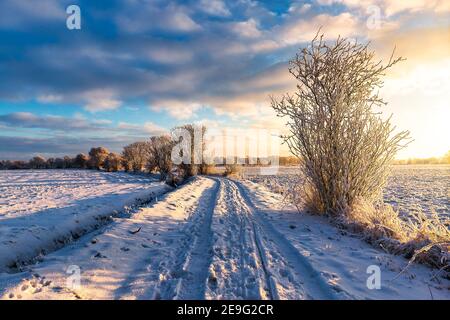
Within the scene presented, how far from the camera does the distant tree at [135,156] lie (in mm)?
42400

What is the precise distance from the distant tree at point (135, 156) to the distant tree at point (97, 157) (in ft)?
28.8

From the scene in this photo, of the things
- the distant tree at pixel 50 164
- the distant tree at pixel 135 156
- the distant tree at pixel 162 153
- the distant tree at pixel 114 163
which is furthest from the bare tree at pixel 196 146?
the distant tree at pixel 50 164

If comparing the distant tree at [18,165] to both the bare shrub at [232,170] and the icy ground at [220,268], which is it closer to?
the bare shrub at [232,170]

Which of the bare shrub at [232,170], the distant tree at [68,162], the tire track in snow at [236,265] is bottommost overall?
the tire track in snow at [236,265]

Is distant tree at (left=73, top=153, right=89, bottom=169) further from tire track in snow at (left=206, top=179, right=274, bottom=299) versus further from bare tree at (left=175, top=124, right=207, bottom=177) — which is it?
tire track in snow at (left=206, top=179, right=274, bottom=299)

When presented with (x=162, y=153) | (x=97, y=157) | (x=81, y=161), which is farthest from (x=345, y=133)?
(x=81, y=161)

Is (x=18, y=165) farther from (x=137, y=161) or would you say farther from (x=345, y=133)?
(x=345, y=133)

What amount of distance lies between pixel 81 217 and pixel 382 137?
27.8 ft

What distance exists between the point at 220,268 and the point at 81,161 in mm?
59958

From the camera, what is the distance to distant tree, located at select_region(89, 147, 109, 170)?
176 ft

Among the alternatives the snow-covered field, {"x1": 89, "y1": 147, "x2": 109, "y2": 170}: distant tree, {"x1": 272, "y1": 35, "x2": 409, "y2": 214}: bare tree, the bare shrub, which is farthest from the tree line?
{"x1": 272, "y1": 35, "x2": 409, "y2": 214}: bare tree

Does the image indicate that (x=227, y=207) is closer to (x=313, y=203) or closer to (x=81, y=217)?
(x=313, y=203)

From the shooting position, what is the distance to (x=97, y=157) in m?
55.3
